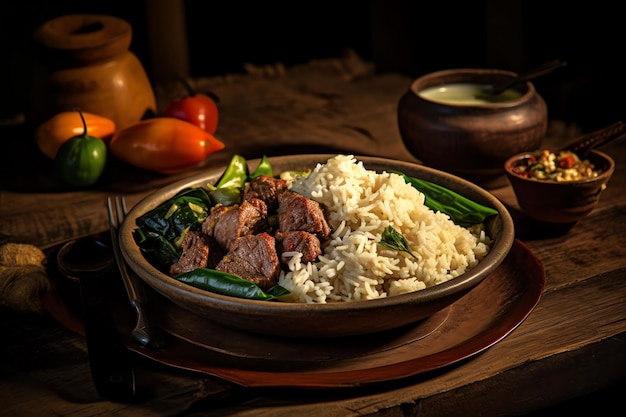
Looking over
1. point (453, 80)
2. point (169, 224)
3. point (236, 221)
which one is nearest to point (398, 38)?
point (453, 80)

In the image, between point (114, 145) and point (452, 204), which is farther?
point (114, 145)

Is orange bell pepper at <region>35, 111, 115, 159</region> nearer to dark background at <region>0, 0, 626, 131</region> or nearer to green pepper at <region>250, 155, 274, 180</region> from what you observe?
green pepper at <region>250, 155, 274, 180</region>

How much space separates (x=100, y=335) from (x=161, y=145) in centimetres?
132

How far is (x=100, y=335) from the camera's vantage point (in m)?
1.89

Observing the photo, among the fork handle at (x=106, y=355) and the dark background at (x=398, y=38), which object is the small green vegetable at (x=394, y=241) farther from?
the dark background at (x=398, y=38)

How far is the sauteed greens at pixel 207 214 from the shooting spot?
1917 millimetres

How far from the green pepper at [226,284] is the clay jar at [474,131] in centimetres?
116

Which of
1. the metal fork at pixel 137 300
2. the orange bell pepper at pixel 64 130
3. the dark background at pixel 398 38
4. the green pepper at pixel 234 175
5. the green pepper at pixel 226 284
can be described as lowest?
the dark background at pixel 398 38

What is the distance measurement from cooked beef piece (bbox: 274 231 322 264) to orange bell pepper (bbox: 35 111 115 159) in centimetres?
146

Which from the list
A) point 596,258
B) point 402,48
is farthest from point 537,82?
point 596,258

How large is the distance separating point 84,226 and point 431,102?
1297mm

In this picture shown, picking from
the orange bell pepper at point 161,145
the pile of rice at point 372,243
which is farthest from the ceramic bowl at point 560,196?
the orange bell pepper at point 161,145

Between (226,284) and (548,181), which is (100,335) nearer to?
(226,284)

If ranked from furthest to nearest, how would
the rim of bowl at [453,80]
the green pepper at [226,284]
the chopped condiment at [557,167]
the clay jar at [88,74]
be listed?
the clay jar at [88,74]
the rim of bowl at [453,80]
the chopped condiment at [557,167]
the green pepper at [226,284]
